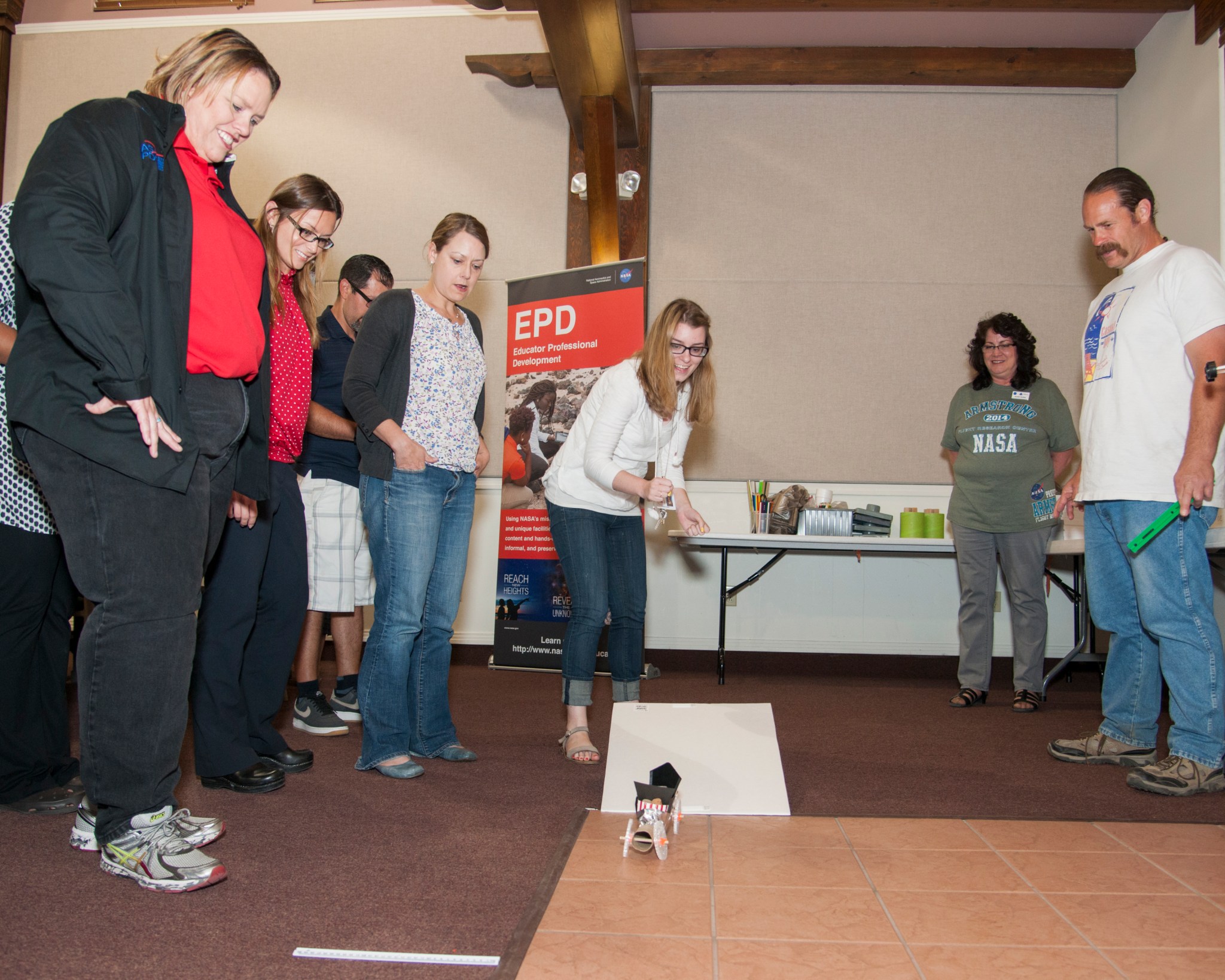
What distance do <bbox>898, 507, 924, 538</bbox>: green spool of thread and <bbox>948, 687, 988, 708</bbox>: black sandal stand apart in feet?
3.26

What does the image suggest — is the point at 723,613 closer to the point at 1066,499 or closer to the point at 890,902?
the point at 1066,499

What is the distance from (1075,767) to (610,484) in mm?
1485

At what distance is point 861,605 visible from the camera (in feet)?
15.4

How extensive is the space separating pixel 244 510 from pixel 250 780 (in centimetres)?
61

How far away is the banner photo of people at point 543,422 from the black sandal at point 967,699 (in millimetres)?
1594

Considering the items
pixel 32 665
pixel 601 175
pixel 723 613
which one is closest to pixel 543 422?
pixel 723 613

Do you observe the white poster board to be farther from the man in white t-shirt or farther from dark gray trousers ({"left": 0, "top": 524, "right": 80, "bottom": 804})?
dark gray trousers ({"left": 0, "top": 524, "right": 80, "bottom": 804})

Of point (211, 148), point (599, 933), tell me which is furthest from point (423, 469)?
point (599, 933)

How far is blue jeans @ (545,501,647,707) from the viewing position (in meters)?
2.32

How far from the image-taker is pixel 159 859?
1373 millimetres

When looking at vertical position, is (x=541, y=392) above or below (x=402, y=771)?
above

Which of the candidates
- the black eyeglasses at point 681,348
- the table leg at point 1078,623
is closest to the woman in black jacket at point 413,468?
the black eyeglasses at point 681,348

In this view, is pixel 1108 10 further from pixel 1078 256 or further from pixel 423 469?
pixel 423 469

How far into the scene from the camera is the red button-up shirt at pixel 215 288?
→ 1.44 metres
